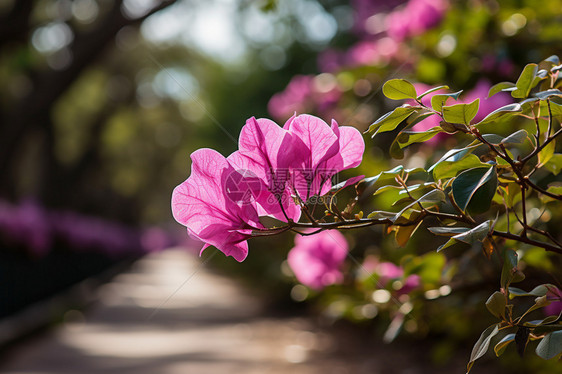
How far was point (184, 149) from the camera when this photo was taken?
34844 millimetres

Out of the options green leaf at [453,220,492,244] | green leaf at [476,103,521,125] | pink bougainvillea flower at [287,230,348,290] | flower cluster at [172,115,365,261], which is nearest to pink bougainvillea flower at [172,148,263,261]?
flower cluster at [172,115,365,261]

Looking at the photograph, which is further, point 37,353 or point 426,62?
point 37,353

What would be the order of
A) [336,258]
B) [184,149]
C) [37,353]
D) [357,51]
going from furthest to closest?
[184,149] < [37,353] < [357,51] < [336,258]

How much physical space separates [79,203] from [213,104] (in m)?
5.77

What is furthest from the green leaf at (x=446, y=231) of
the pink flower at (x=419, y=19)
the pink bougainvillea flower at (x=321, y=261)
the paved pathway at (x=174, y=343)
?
the pink flower at (x=419, y=19)

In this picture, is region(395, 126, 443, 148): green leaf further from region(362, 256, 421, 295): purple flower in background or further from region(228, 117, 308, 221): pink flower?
region(362, 256, 421, 295): purple flower in background

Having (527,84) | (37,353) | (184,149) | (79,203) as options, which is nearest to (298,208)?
(527,84)

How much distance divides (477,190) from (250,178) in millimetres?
363

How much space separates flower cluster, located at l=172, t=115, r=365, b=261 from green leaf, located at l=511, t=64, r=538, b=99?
37 centimetres

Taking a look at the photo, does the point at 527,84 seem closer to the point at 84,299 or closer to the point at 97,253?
the point at 84,299

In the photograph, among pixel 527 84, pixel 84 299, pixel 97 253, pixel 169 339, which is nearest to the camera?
pixel 527 84

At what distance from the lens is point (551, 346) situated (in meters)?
1.04

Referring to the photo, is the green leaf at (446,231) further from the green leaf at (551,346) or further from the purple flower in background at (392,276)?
the purple flower in background at (392,276)

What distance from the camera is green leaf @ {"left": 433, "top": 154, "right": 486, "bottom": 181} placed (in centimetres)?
110
